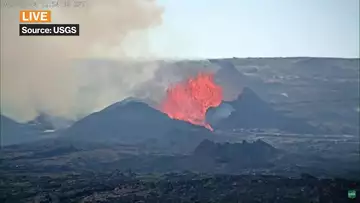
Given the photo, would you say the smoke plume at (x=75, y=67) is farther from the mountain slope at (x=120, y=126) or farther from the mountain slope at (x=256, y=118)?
the mountain slope at (x=256, y=118)

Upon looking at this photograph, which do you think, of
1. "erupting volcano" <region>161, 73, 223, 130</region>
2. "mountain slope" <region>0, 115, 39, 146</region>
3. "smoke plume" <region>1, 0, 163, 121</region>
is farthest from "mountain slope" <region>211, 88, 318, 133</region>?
"mountain slope" <region>0, 115, 39, 146</region>

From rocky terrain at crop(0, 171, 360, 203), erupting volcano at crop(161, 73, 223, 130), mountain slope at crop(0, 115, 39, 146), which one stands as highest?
erupting volcano at crop(161, 73, 223, 130)

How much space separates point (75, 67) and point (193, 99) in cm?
74

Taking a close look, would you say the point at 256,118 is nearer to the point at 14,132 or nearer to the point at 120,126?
the point at 120,126

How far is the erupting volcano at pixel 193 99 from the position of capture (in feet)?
9.15

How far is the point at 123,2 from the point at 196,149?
39.1 inches

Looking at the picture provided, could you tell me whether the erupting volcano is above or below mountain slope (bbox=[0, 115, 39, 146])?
above

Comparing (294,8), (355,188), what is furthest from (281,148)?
(294,8)

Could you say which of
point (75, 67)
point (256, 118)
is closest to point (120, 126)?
point (75, 67)

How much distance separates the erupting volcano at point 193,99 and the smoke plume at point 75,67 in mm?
199

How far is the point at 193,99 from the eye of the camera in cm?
280

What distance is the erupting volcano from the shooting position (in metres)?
2.79

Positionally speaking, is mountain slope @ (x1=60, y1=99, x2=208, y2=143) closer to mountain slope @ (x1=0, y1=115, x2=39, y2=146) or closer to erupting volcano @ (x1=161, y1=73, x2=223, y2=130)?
erupting volcano @ (x1=161, y1=73, x2=223, y2=130)

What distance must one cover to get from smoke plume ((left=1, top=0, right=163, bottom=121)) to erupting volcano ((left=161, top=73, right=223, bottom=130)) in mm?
199
